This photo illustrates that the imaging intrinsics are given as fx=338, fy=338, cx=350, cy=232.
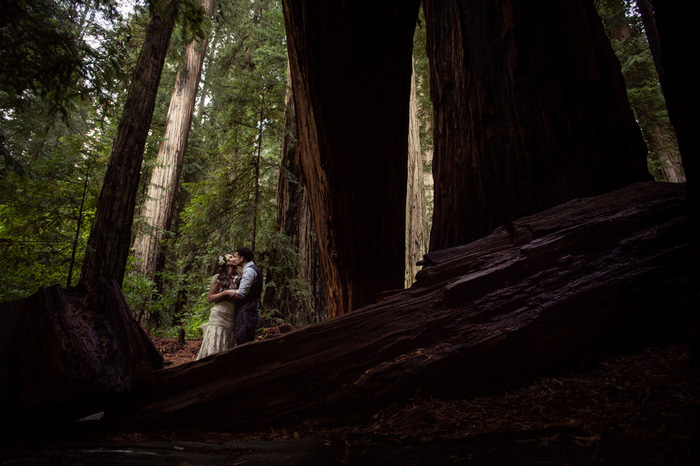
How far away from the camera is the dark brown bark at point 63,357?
1296 millimetres

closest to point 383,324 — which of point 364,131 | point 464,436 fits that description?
point 464,436

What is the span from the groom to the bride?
0.18 m

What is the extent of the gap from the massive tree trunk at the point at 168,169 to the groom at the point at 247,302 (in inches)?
222

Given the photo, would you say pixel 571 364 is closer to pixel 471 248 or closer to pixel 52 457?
pixel 471 248

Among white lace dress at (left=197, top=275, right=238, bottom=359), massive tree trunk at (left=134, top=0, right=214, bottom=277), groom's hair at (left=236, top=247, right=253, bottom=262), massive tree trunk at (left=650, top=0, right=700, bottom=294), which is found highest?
massive tree trunk at (left=134, top=0, right=214, bottom=277)

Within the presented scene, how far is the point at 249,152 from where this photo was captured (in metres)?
7.88

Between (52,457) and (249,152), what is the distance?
7.33 metres

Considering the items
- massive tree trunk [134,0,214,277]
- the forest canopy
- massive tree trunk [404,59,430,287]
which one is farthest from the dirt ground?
massive tree trunk [134,0,214,277]

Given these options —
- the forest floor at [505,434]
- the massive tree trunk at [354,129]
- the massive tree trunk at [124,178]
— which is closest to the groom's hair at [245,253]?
the massive tree trunk at [124,178]

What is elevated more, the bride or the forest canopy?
the forest canopy

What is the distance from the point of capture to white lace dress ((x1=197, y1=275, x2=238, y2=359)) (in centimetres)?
537

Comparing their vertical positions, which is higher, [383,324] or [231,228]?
[231,228]

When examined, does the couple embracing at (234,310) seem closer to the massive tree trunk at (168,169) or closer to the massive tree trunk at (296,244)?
the massive tree trunk at (296,244)

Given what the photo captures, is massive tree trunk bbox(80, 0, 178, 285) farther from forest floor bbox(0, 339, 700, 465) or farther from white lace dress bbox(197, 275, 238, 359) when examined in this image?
forest floor bbox(0, 339, 700, 465)
